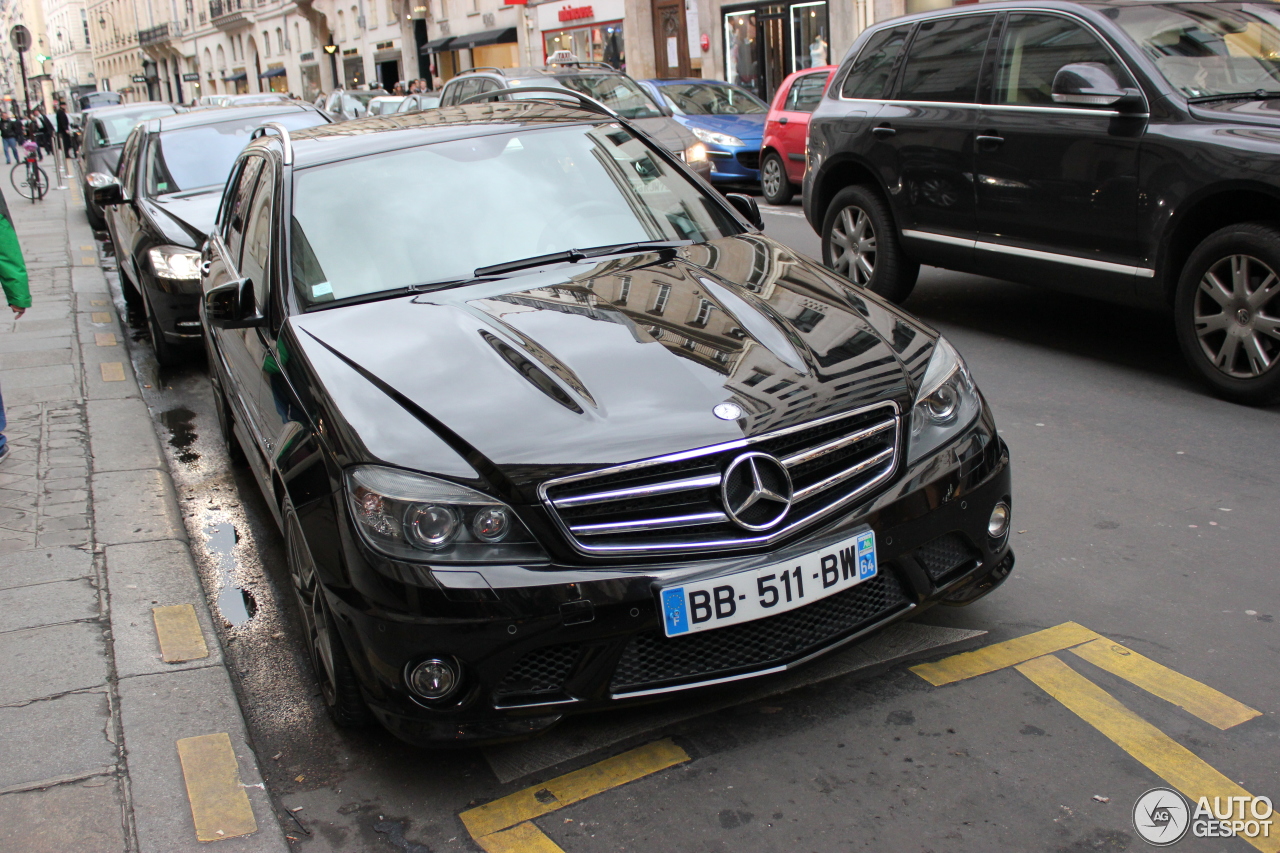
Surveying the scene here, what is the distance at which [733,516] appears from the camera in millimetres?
2805

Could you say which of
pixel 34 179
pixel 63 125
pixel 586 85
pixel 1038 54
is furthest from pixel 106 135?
pixel 63 125

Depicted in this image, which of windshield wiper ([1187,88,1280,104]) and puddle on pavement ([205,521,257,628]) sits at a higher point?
windshield wiper ([1187,88,1280,104])

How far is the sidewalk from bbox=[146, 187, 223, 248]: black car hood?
4.21 ft

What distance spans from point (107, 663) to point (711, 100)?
581 inches

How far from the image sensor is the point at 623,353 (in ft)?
10.4

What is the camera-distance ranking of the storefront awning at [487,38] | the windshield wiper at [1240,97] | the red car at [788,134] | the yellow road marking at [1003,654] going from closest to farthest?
the yellow road marking at [1003,654]
the windshield wiper at [1240,97]
the red car at [788,134]
the storefront awning at [487,38]

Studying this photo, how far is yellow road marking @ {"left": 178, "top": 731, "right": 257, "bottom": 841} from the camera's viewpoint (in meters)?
2.83

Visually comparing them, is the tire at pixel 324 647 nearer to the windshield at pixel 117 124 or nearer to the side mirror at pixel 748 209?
the side mirror at pixel 748 209

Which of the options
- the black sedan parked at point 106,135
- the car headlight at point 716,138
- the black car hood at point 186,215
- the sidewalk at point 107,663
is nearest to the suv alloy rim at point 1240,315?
the sidewalk at point 107,663

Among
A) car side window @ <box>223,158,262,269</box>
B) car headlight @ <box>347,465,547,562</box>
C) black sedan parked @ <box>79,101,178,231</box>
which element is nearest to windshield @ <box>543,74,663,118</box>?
black sedan parked @ <box>79,101,178,231</box>

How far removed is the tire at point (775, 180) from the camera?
14.3 m

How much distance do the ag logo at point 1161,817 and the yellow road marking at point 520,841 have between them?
1.27 m

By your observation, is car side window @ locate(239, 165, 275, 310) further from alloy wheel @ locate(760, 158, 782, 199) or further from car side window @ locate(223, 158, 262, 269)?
alloy wheel @ locate(760, 158, 782, 199)

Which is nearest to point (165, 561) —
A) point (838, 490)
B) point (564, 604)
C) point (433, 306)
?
point (433, 306)
